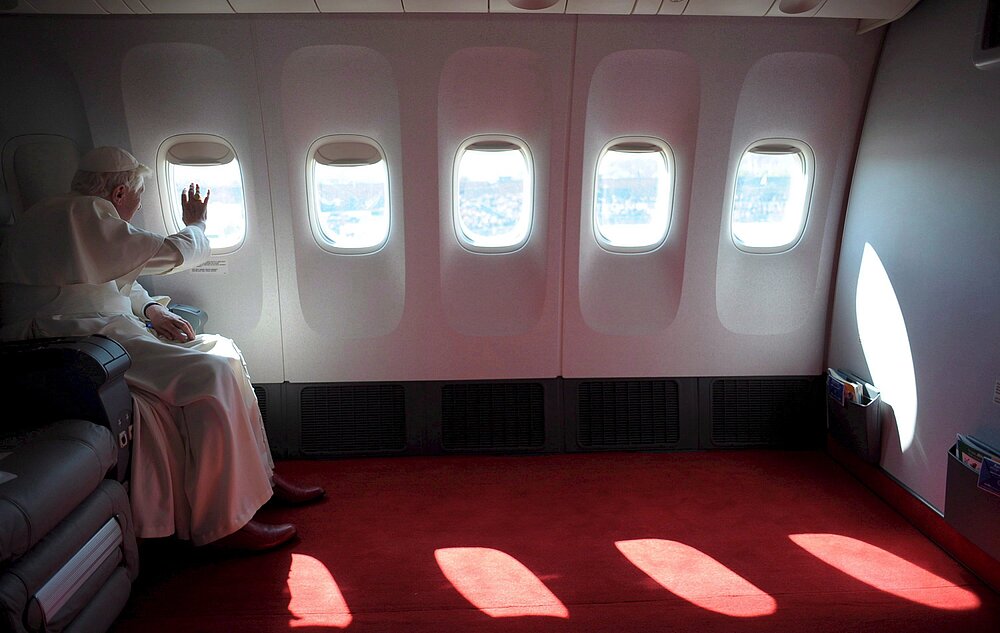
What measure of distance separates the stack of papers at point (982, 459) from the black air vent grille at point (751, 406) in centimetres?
134

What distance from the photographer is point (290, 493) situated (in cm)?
337

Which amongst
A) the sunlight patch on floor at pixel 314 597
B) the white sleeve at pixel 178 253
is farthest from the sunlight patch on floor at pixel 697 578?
the white sleeve at pixel 178 253

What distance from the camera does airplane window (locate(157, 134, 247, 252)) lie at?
370cm

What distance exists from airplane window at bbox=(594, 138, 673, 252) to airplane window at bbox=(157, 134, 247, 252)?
6.99ft

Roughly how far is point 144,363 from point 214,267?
49.4 inches

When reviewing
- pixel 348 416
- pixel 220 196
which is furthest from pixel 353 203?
pixel 348 416

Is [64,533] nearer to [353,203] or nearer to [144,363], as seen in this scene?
[144,363]

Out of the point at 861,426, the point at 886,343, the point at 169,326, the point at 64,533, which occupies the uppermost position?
the point at 169,326

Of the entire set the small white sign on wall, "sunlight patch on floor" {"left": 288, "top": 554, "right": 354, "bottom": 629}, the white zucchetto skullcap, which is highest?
the white zucchetto skullcap

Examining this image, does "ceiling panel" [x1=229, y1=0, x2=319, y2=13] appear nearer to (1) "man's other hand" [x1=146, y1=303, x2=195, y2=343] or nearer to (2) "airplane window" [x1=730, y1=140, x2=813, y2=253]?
(1) "man's other hand" [x1=146, y1=303, x2=195, y2=343]

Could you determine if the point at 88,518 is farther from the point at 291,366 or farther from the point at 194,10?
the point at 194,10

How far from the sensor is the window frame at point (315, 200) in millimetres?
3686

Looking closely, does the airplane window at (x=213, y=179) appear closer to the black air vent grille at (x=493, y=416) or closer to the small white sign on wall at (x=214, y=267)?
the small white sign on wall at (x=214, y=267)

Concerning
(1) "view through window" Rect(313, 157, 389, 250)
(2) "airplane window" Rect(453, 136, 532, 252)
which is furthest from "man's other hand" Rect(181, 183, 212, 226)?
(2) "airplane window" Rect(453, 136, 532, 252)
